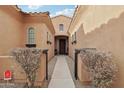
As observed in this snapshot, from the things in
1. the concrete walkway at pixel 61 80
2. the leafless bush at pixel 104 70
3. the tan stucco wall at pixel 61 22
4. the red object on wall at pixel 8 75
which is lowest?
the concrete walkway at pixel 61 80

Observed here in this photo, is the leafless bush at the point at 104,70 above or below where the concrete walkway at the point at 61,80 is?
above

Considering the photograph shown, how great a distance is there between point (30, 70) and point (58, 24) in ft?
62.3

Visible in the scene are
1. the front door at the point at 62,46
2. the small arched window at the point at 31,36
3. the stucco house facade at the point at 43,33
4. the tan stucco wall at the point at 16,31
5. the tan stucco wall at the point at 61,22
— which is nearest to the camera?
the stucco house facade at the point at 43,33

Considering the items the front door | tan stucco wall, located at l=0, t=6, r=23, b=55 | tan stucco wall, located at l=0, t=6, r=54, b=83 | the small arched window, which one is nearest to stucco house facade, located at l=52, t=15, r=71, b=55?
the front door

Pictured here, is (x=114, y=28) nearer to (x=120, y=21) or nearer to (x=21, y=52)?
(x=120, y=21)

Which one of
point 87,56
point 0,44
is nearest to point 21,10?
point 0,44

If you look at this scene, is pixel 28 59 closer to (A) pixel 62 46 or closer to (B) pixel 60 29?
(B) pixel 60 29

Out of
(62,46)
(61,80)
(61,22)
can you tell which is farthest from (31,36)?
(62,46)

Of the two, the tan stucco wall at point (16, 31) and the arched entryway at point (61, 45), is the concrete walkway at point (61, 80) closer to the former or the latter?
the tan stucco wall at point (16, 31)

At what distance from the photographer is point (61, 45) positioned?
25312 millimetres

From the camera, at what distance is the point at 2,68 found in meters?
6.03

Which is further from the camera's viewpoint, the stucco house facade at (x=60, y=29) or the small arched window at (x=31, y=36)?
the stucco house facade at (x=60, y=29)

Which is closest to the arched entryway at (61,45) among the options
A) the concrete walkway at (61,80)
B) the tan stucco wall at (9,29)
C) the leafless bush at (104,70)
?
the tan stucco wall at (9,29)

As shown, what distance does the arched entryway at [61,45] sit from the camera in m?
24.7
